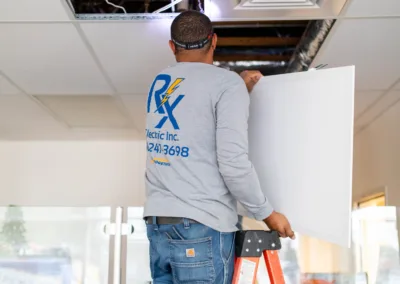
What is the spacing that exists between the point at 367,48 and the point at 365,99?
981 mm

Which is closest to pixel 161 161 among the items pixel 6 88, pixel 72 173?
pixel 6 88

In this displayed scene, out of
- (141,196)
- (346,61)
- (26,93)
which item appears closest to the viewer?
(346,61)

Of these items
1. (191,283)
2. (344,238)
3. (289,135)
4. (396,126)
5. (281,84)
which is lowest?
(191,283)

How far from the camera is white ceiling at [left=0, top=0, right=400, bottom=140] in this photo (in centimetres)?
229

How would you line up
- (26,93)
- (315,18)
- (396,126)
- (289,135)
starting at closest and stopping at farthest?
(289,135)
(315,18)
(26,93)
(396,126)

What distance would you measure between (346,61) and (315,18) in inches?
23.8

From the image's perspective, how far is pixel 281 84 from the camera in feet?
5.30

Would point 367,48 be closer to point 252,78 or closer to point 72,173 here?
point 252,78

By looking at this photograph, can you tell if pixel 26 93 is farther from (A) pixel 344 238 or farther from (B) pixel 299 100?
(A) pixel 344 238

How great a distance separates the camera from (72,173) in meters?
4.96

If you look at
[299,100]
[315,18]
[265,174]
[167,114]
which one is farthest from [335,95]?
[315,18]

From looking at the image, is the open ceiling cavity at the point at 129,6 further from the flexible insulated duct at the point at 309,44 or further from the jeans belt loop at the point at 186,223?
the jeans belt loop at the point at 186,223

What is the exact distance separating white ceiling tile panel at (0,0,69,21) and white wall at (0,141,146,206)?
2.76 meters

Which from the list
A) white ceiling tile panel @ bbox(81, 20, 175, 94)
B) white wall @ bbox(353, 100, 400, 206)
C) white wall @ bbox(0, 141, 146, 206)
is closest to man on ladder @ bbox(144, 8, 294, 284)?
white ceiling tile panel @ bbox(81, 20, 175, 94)
